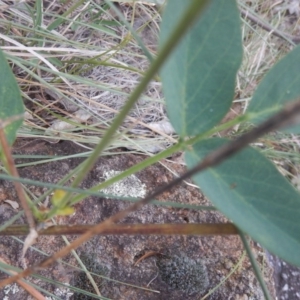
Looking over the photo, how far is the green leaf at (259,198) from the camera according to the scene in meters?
0.35

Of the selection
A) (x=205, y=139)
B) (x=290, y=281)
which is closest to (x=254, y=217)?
(x=205, y=139)

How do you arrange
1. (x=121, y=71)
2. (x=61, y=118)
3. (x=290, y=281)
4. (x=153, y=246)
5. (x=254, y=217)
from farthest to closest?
(x=121, y=71), (x=290, y=281), (x=61, y=118), (x=153, y=246), (x=254, y=217)

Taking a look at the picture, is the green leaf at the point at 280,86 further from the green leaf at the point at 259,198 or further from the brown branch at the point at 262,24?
the brown branch at the point at 262,24

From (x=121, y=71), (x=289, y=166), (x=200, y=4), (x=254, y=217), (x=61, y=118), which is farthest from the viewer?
(x=289, y=166)

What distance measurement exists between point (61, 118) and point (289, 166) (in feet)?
2.88

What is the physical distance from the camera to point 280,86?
1.37ft

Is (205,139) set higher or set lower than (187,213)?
higher

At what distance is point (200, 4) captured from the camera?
0.56 ft

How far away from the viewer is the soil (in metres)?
0.79

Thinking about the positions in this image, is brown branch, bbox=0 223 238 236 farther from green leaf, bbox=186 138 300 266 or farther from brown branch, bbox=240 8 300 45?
brown branch, bbox=240 8 300 45

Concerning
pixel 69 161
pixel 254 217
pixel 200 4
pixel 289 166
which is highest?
pixel 200 4

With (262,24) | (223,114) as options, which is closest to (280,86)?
(223,114)

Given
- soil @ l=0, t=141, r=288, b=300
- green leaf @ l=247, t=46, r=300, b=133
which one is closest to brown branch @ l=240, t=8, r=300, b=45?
soil @ l=0, t=141, r=288, b=300

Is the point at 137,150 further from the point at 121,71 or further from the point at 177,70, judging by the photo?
the point at 177,70
